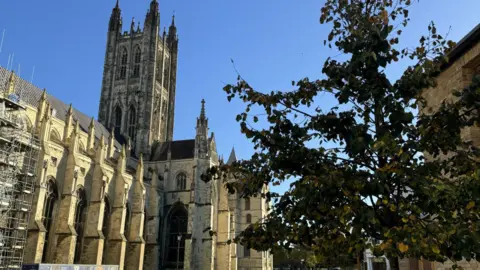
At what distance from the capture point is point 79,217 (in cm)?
3033

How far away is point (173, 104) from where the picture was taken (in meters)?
53.6

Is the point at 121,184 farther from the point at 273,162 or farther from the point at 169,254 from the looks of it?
the point at 273,162

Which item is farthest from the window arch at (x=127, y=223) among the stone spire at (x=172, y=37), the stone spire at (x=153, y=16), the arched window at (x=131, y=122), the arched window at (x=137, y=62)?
the stone spire at (x=172, y=37)

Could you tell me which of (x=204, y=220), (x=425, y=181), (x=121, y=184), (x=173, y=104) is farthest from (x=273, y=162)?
(x=173, y=104)

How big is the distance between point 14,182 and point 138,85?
86.6ft

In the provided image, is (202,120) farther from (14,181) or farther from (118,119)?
(14,181)

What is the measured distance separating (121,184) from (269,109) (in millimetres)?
29483

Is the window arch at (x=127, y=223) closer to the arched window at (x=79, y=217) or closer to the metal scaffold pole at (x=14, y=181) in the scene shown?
the arched window at (x=79, y=217)

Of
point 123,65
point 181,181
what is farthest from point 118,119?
point 181,181

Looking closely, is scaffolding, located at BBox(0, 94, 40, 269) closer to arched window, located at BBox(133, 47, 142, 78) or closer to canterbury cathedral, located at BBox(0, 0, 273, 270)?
canterbury cathedral, located at BBox(0, 0, 273, 270)

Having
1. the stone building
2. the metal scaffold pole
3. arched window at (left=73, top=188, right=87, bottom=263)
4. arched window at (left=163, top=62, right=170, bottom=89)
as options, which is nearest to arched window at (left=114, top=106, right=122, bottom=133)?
arched window at (left=163, top=62, right=170, bottom=89)

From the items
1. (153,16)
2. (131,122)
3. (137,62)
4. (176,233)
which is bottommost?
(176,233)

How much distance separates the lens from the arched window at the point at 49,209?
27.1m

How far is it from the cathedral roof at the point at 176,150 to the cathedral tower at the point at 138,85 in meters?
1.28
